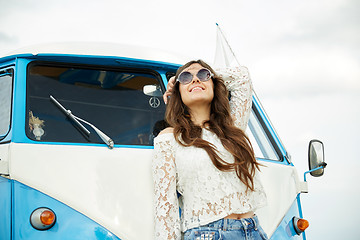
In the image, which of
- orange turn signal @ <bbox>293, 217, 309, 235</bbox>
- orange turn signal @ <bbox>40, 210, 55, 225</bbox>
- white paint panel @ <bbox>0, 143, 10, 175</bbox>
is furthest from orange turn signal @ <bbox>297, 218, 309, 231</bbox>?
white paint panel @ <bbox>0, 143, 10, 175</bbox>

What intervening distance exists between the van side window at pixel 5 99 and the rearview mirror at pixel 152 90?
1.06 meters

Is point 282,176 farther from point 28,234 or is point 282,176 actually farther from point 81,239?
point 28,234

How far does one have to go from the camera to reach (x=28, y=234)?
107 inches

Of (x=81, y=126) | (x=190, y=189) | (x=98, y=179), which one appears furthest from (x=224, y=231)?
(x=81, y=126)

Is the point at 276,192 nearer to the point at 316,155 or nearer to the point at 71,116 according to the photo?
the point at 316,155

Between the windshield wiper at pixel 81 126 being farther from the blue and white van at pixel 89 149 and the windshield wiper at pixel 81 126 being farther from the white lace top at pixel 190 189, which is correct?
the white lace top at pixel 190 189

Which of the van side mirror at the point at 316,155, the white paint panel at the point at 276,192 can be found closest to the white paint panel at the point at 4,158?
the white paint panel at the point at 276,192

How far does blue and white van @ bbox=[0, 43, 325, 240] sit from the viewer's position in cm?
278

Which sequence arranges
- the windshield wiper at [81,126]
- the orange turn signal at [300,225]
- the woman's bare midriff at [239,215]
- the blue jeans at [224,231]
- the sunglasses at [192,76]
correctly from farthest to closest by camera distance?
the orange turn signal at [300,225] < the windshield wiper at [81,126] < the sunglasses at [192,76] < the woman's bare midriff at [239,215] < the blue jeans at [224,231]

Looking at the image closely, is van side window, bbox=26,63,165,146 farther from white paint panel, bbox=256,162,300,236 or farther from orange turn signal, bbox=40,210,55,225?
white paint panel, bbox=256,162,300,236

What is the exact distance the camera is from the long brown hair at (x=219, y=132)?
2.56m

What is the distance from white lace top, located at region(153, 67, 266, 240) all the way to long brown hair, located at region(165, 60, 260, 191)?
4 cm

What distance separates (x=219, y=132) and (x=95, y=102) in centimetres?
122

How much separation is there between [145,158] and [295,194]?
4.93 feet
